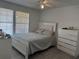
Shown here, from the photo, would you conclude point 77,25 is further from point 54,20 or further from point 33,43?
point 33,43

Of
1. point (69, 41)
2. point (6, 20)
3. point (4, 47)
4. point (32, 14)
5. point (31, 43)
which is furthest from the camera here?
point (32, 14)

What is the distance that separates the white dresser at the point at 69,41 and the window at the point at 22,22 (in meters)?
2.41

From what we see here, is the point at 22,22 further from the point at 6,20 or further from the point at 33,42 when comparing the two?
the point at 33,42

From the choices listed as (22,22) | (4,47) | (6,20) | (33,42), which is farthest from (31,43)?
(22,22)

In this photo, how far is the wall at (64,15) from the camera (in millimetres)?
3697

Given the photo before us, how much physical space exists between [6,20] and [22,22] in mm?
1038

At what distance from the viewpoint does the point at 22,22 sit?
4.92 metres

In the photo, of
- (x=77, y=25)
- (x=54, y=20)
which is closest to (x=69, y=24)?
(x=77, y=25)

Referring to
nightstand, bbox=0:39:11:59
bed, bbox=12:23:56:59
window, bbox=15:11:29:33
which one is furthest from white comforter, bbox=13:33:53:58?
window, bbox=15:11:29:33

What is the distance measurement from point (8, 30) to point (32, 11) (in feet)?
6.85

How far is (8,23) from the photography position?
425cm

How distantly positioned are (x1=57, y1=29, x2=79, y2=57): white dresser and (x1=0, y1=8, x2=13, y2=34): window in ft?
9.28

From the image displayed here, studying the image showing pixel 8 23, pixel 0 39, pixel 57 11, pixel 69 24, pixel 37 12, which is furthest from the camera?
pixel 37 12

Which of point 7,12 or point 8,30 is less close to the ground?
point 7,12
